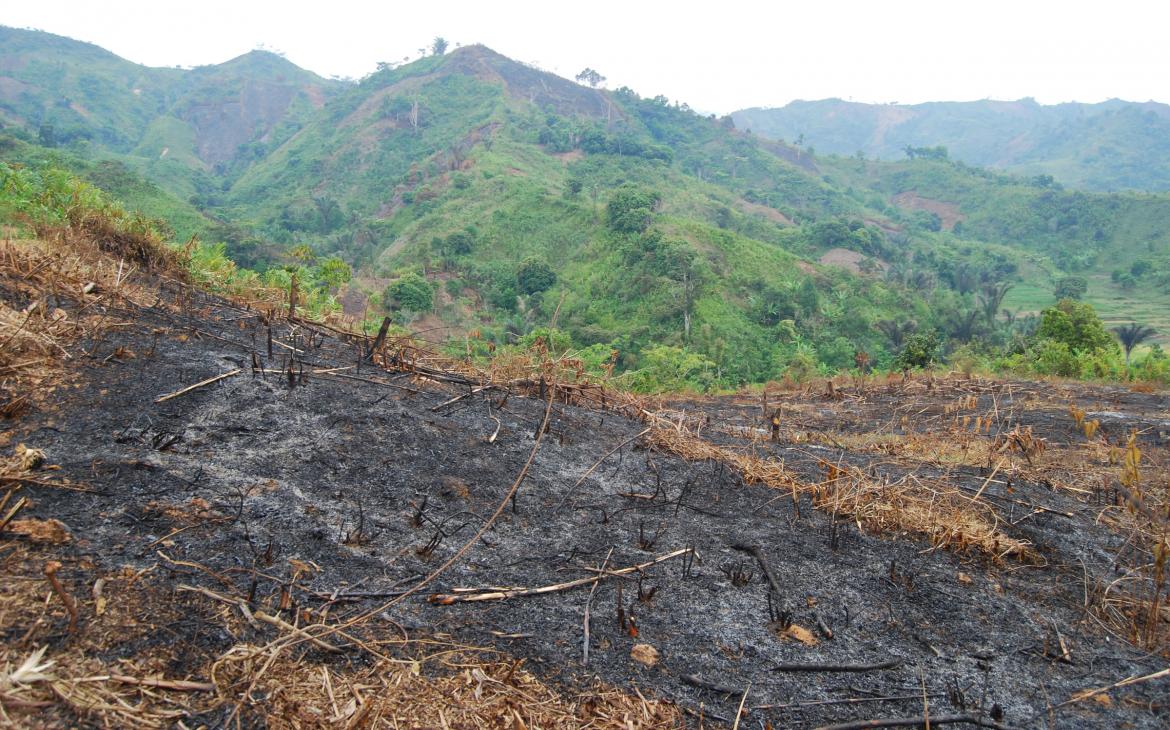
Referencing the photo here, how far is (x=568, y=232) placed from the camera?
126 feet

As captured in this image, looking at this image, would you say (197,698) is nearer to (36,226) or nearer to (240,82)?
(36,226)

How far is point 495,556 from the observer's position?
2.84 m

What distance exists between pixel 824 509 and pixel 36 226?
Answer: 7.04m

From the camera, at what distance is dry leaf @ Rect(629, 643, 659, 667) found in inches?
89.8

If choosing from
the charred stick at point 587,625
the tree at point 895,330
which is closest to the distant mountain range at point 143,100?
the tree at point 895,330

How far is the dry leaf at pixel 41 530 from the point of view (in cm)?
214

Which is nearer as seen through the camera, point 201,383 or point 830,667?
point 830,667

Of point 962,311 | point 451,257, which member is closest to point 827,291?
point 962,311

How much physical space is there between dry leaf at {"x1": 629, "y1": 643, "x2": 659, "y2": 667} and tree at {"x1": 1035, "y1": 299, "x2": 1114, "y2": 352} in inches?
687

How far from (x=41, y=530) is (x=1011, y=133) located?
168 meters

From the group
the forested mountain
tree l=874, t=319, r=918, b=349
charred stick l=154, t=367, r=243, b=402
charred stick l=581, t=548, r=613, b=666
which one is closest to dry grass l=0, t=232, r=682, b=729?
charred stick l=581, t=548, r=613, b=666

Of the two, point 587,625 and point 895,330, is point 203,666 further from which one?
point 895,330

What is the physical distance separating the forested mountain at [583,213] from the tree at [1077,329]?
5.71ft

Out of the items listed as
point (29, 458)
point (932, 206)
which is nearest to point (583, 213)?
point (29, 458)
